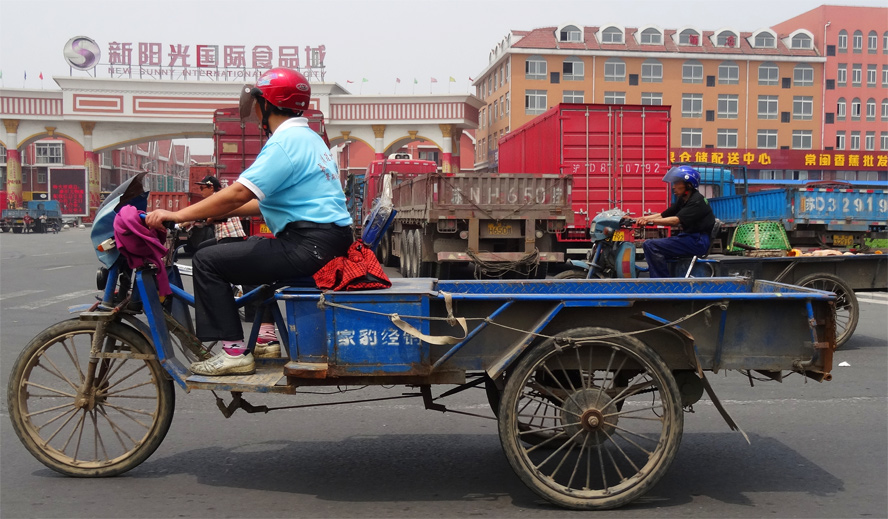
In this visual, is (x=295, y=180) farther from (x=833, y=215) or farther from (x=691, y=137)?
(x=691, y=137)

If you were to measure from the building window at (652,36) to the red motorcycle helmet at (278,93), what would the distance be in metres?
74.3

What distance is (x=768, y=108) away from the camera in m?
74.1

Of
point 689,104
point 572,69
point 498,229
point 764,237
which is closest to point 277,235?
point 764,237

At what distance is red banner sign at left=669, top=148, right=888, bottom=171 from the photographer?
226 ft

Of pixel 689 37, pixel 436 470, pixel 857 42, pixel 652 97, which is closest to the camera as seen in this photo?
pixel 436 470

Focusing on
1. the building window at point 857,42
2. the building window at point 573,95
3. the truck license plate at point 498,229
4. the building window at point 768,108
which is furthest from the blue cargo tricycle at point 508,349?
the building window at point 857,42

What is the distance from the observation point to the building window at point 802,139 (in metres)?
74.1

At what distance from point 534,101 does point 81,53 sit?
116ft

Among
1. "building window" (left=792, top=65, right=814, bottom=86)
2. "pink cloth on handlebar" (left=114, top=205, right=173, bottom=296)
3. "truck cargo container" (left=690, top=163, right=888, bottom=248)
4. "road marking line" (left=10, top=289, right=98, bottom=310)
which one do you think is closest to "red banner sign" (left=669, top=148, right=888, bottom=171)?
"building window" (left=792, top=65, right=814, bottom=86)

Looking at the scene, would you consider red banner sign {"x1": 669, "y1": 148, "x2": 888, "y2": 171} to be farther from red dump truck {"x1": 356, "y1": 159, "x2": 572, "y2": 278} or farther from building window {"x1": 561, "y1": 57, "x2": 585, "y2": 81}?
red dump truck {"x1": 356, "y1": 159, "x2": 572, "y2": 278}

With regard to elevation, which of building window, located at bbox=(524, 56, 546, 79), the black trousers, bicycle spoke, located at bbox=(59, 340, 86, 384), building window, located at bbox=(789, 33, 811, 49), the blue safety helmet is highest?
building window, located at bbox=(789, 33, 811, 49)

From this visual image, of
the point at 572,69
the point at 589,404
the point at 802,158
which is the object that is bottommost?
the point at 589,404

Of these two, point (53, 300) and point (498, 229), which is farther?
point (498, 229)

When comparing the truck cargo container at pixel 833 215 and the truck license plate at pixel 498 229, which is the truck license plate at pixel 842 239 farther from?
the truck license plate at pixel 498 229
